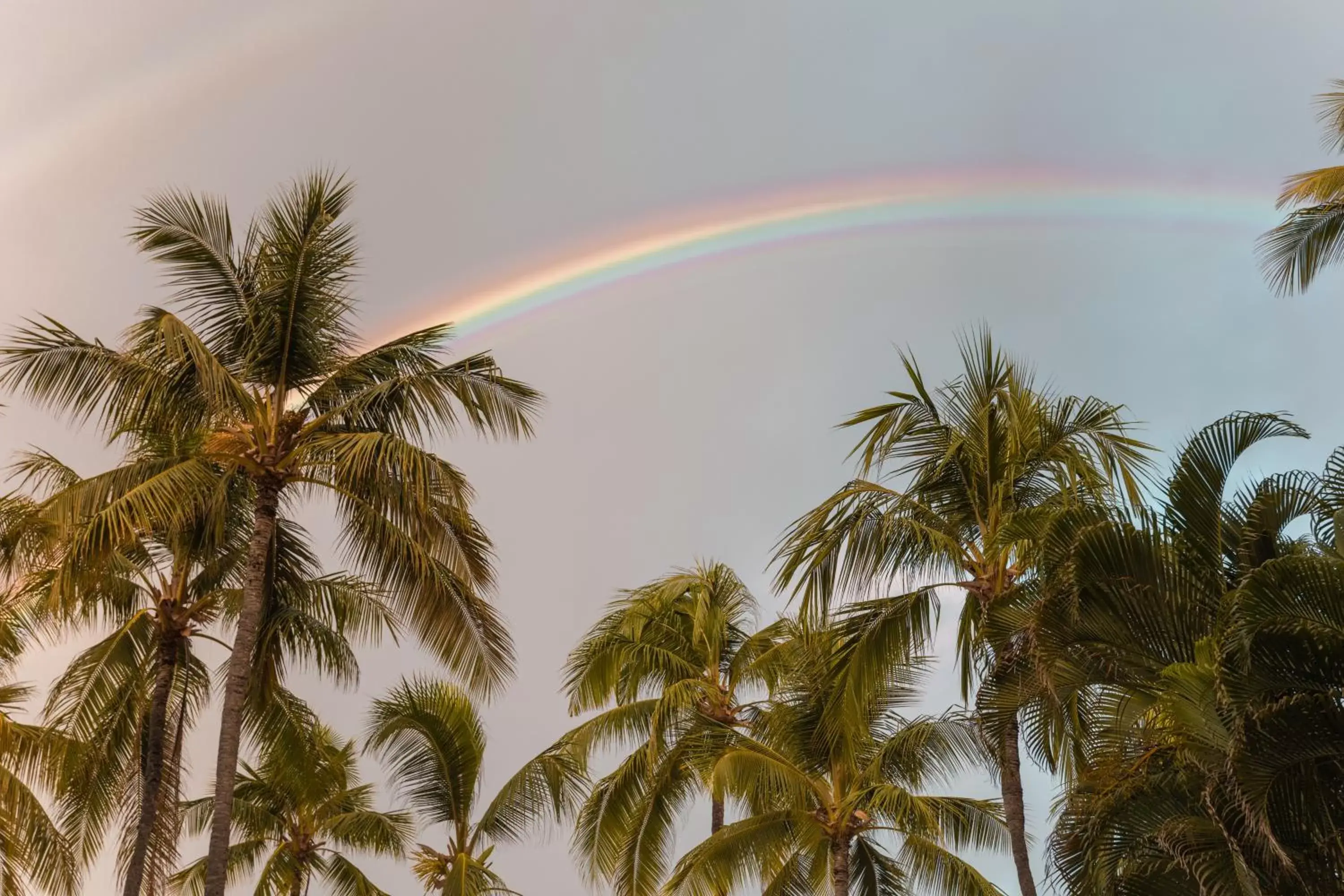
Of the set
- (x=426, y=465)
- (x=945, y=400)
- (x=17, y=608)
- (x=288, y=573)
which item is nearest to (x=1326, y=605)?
(x=945, y=400)

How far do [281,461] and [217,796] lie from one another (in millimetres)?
3827

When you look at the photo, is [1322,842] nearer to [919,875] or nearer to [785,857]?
[919,875]

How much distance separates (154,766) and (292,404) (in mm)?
5465

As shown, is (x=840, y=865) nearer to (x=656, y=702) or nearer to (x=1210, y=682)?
(x=656, y=702)

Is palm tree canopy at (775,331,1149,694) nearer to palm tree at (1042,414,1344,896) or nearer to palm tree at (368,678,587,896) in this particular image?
palm tree at (1042,414,1344,896)

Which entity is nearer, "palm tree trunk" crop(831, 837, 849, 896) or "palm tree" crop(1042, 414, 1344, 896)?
"palm tree" crop(1042, 414, 1344, 896)

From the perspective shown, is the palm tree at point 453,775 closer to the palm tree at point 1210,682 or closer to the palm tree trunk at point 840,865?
the palm tree trunk at point 840,865

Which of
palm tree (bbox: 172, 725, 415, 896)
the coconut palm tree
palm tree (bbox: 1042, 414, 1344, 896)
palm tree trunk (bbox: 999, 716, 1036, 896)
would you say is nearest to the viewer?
palm tree (bbox: 1042, 414, 1344, 896)

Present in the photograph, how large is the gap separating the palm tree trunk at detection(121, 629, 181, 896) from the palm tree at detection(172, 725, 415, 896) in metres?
6.01

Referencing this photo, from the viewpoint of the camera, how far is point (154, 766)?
1605 cm

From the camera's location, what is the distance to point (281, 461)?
1391cm

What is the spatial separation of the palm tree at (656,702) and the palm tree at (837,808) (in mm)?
972

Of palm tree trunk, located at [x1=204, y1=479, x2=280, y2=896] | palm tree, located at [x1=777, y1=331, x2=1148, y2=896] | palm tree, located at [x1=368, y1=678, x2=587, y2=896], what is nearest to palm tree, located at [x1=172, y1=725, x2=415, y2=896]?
palm tree, located at [x1=368, y1=678, x2=587, y2=896]

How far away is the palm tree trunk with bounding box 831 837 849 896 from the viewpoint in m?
17.6
